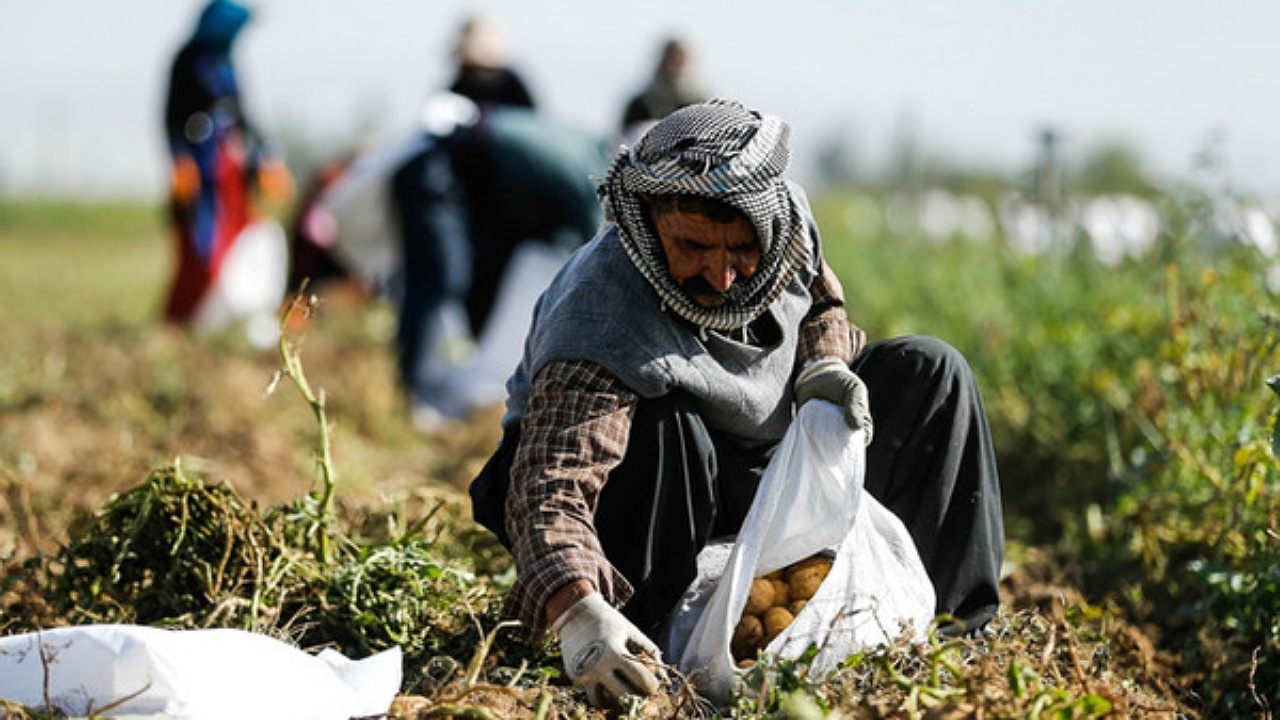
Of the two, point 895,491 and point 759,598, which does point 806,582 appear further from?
point 895,491

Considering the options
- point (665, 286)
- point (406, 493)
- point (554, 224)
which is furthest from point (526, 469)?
point (554, 224)

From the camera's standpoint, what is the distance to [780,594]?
2500mm

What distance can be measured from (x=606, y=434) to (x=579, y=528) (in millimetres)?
135

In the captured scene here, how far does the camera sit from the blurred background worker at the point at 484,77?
6.16 meters

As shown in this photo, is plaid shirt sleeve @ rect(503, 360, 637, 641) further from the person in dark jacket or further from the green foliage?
the green foliage

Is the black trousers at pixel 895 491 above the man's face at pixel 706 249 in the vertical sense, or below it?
below

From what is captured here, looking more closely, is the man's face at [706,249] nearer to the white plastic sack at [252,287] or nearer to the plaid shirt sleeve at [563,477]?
the plaid shirt sleeve at [563,477]

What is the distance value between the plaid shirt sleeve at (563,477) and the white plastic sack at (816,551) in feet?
0.49

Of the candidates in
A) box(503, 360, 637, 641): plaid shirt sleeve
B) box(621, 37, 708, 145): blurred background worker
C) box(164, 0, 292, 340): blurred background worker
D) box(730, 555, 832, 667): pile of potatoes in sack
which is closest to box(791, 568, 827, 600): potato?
box(730, 555, 832, 667): pile of potatoes in sack

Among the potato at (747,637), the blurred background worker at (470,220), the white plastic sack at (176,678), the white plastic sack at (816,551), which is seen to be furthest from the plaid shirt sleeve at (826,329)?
the blurred background worker at (470,220)

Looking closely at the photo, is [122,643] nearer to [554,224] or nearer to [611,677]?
[611,677]

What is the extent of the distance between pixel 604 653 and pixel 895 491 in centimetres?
62

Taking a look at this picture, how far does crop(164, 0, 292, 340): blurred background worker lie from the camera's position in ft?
26.1

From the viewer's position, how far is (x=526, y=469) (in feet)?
7.78
